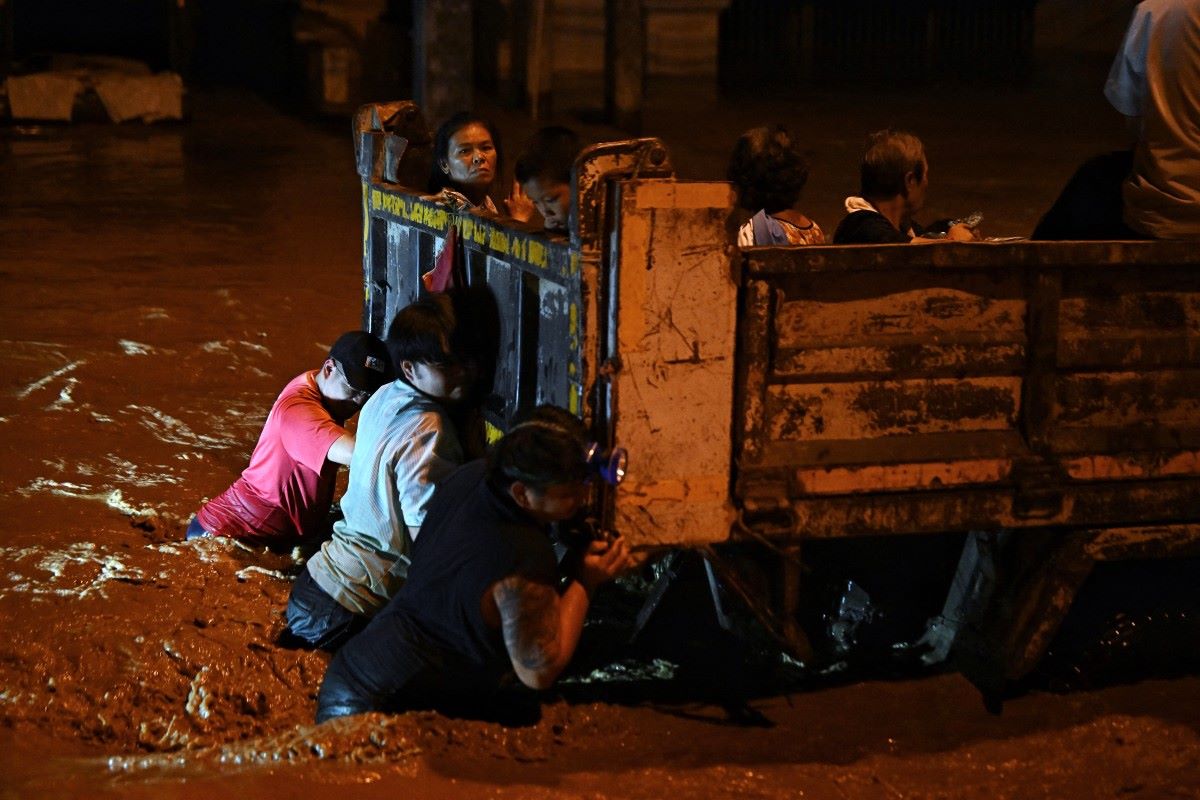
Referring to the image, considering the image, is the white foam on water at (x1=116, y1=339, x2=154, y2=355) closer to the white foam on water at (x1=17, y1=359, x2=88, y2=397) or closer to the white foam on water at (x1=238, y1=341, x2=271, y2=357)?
the white foam on water at (x1=17, y1=359, x2=88, y2=397)

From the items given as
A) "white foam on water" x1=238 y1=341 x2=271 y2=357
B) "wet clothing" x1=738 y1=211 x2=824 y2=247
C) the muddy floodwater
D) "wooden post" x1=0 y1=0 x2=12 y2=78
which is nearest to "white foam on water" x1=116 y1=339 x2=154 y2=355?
the muddy floodwater

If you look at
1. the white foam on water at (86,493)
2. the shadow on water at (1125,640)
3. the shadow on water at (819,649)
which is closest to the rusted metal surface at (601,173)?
the shadow on water at (819,649)

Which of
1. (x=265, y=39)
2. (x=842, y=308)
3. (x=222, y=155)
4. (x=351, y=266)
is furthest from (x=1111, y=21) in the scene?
(x=842, y=308)

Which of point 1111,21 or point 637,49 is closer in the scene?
point 637,49

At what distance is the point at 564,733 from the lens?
4066 mm

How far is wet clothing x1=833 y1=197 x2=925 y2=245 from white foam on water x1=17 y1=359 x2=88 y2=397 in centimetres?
416

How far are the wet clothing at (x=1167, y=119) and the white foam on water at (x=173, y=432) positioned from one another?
12.7 feet

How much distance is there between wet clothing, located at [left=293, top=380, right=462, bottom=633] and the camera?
4125 mm

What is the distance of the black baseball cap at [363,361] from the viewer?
4777mm

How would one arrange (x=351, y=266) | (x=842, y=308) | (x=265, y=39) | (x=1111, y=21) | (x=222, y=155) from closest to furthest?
(x=842, y=308) < (x=351, y=266) < (x=222, y=155) < (x=265, y=39) < (x=1111, y=21)

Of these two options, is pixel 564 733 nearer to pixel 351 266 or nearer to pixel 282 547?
pixel 282 547

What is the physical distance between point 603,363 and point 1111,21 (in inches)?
877

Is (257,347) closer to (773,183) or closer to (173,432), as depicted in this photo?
(173,432)

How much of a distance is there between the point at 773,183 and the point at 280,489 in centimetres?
197
